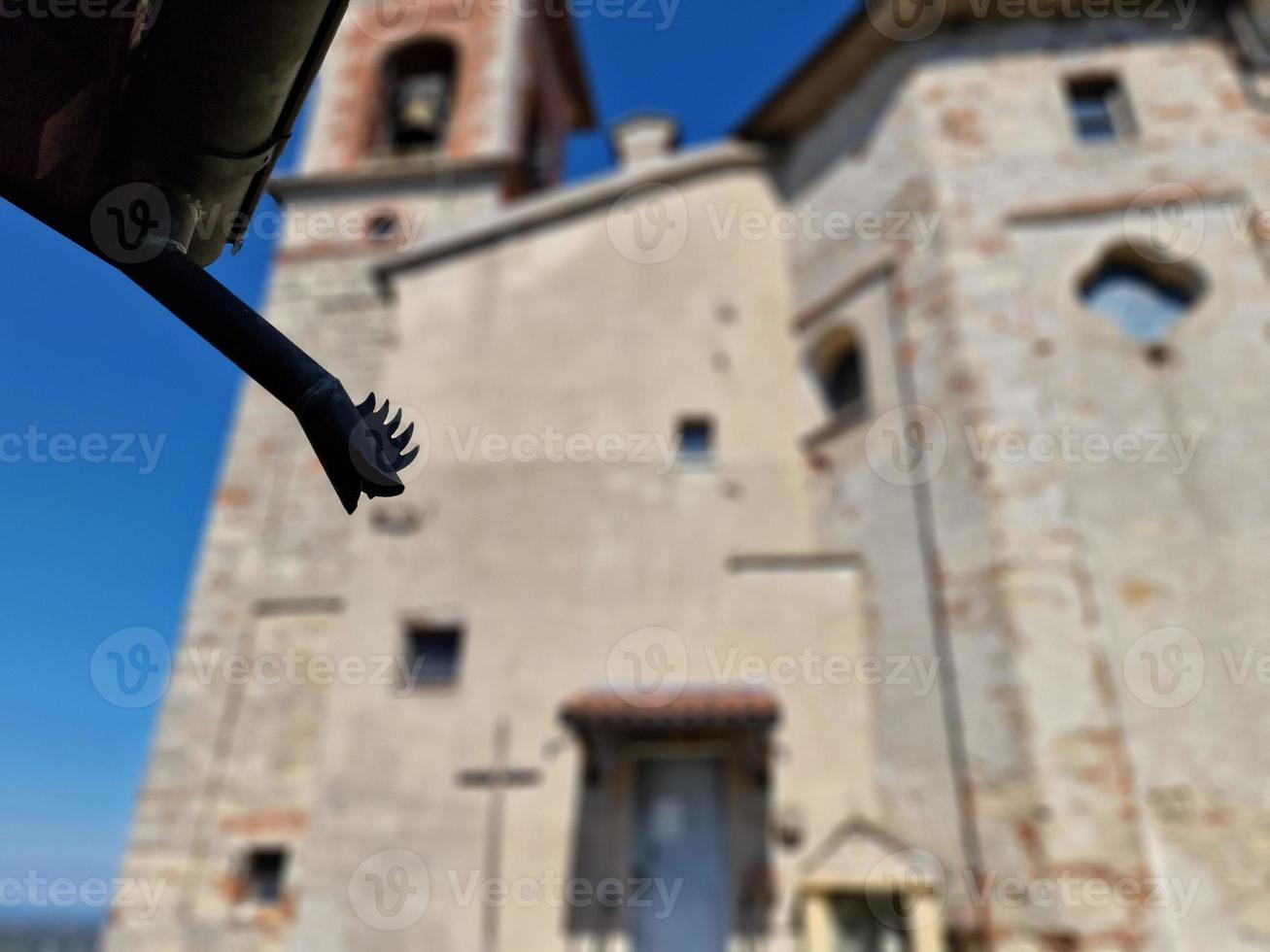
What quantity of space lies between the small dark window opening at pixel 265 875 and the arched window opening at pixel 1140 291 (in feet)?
29.7

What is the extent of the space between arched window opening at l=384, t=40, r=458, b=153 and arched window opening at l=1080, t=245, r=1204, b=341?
32.1ft

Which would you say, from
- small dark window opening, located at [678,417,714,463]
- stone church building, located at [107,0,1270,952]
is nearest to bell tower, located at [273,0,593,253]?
stone church building, located at [107,0,1270,952]

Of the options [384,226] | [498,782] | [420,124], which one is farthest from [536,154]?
[498,782]

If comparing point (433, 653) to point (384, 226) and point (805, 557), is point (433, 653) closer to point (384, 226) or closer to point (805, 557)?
point (805, 557)

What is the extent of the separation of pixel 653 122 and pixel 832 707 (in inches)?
355

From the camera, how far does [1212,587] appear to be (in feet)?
22.3

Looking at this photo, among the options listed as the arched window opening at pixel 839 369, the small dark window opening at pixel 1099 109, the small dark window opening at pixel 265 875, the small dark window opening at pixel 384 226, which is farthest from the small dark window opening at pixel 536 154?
the small dark window opening at pixel 265 875

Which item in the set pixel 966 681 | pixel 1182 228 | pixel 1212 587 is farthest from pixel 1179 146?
pixel 966 681

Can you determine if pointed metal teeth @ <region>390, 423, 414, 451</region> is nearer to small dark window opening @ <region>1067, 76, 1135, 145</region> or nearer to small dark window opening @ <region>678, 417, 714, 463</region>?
small dark window opening @ <region>678, 417, 714, 463</region>

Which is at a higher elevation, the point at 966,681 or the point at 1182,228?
the point at 1182,228

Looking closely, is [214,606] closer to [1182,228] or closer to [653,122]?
[653,122]

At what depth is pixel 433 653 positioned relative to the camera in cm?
872

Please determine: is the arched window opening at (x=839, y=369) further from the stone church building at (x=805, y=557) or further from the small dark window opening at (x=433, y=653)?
the small dark window opening at (x=433, y=653)

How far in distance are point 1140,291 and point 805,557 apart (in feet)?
12.8
